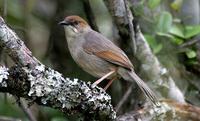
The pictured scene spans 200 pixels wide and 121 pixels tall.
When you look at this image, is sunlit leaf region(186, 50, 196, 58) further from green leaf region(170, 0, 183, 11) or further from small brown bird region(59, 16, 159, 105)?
small brown bird region(59, 16, 159, 105)

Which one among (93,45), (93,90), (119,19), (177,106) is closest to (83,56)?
(93,45)

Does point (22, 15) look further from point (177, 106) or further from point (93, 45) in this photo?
point (177, 106)

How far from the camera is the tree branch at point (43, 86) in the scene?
3037 mm

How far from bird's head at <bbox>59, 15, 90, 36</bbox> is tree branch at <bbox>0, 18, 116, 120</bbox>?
6.50 feet

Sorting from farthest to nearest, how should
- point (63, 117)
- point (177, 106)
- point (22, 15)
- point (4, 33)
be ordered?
point (22, 15), point (63, 117), point (177, 106), point (4, 33)

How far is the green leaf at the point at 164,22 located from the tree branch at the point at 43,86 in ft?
6.82

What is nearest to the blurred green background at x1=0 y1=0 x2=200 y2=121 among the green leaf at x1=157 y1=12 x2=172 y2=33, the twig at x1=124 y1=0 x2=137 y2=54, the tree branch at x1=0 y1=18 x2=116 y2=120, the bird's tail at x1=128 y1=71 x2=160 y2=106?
the green leaf at x1=157 y1=12 x2=172 y2=33

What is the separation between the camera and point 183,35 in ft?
17.8

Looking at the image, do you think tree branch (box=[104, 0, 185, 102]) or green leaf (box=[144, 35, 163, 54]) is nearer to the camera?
tree branch (box=[104, 0, 185, 102])

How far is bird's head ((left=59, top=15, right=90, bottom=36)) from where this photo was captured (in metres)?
5.23

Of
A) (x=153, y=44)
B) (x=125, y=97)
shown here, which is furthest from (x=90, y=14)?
(x=125, y=97)

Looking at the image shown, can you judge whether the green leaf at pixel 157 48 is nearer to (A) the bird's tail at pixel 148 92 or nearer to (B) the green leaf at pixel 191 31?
(B) the green leaf at pixel 191 31

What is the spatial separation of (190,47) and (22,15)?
1943 millimetres

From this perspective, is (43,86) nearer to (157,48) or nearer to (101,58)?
(101,58)
